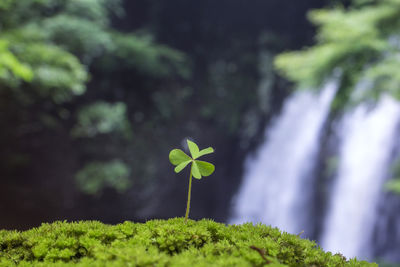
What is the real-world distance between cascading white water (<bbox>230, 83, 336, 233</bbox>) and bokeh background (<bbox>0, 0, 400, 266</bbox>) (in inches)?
1.6

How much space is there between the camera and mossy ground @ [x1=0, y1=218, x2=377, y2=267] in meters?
0.83

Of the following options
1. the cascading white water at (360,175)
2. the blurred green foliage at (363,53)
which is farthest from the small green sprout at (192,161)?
the cascading white water at (360,175)

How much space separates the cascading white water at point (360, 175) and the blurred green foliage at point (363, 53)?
2.01 m

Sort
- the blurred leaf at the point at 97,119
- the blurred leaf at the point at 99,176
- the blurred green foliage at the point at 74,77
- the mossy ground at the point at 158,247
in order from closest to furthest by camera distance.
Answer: the mossy ground at the point at 158,247
the blurred green foliage at the point at 74,77
the blurred leaf at the point at 97,119
the blurred leaf at the point at 99,176

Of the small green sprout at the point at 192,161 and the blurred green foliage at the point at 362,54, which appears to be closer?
the small green sprout at the point at 192,161

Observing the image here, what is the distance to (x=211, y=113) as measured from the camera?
9844mm

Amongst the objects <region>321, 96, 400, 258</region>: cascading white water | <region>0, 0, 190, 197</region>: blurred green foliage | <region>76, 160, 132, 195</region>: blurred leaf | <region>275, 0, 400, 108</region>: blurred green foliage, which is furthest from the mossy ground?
<region>321, 96, 400, 258</region>: cascading white water

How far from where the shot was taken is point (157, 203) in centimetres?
895

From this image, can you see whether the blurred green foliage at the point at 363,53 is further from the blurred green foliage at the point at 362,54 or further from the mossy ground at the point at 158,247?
the mossy ground at the point at 158,247

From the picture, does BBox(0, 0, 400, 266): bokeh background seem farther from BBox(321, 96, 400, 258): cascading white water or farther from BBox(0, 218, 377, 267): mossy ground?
BBox(0, 218, 377, 267): mossy ground

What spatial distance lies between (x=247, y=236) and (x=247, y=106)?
946cm

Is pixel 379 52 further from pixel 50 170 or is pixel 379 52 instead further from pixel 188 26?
pixel 50 170

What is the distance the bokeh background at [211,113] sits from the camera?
579 cm

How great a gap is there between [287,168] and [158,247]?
9014mm
